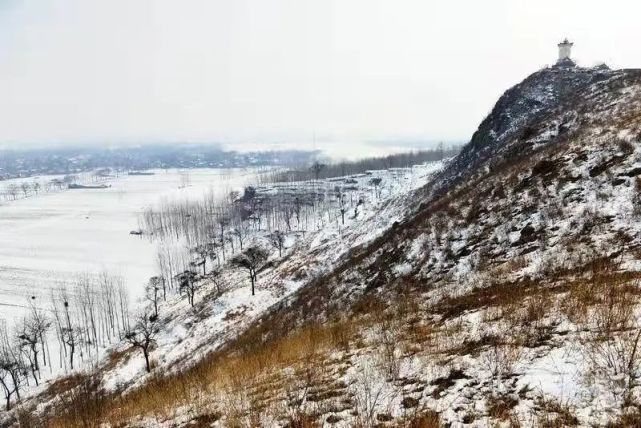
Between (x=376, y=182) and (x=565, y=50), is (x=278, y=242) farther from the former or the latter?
(x=565, y=50)

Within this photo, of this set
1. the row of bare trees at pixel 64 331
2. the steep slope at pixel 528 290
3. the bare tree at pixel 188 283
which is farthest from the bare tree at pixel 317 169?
the steep slope at pixel 528 290

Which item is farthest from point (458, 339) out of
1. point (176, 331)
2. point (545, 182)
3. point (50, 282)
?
point (50, 282)

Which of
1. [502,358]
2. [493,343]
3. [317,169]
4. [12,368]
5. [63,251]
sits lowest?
[63,251]

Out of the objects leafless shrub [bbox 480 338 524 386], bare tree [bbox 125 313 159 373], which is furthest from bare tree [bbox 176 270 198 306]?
leafless shrub [bbox 480 338 524 386]

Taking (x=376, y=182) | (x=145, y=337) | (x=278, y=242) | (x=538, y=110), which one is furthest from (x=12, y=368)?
(x=376, y=182)

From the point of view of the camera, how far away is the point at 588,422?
4.18 meters

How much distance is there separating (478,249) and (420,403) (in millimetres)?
13546

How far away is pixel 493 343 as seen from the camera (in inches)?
265

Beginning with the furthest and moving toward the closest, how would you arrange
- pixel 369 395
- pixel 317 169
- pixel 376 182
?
pixel 317 169
pixel 376 182
pixel 369 395

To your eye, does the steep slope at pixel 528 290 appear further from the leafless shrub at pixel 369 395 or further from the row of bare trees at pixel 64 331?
the row of bare trees at pixel 64 331

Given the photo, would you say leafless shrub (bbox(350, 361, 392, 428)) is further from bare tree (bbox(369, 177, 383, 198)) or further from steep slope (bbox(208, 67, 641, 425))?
bare tree (bbox(369, 177, 383, 198))

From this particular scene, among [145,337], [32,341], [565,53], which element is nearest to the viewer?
[145,337]

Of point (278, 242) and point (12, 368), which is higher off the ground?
point (278, 242)

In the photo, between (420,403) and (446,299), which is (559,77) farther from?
(420,403)
